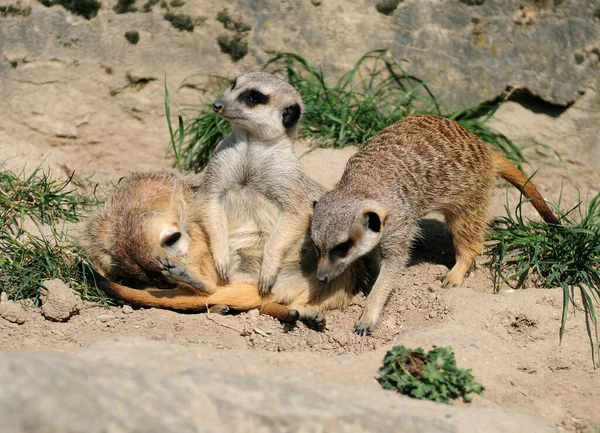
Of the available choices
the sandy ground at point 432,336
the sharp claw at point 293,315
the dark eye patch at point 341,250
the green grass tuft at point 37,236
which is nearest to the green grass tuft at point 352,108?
the green grass tuft at point 37,236

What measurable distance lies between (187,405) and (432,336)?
163 cm

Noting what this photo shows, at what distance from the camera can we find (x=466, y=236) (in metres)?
4.46

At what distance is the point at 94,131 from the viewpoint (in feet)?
17.9

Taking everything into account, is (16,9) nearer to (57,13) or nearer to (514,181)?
(57,13)

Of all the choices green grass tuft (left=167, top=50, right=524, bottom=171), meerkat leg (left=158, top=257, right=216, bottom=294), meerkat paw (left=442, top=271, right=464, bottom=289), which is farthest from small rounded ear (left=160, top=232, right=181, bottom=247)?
meerkat paw (left=442, top=271, right=464, bottom=289)

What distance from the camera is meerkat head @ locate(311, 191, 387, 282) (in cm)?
376

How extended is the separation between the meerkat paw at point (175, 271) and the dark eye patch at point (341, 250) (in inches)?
30.7

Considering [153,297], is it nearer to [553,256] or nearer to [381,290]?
[381,290]

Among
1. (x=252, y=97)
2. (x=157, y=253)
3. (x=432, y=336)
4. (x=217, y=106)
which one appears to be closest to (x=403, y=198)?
(x=432, y=336)

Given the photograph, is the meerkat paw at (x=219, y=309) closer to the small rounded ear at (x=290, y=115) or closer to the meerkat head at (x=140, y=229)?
the meerkat head at (x=140, y=229)

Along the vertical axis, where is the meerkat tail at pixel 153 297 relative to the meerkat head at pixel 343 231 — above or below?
below

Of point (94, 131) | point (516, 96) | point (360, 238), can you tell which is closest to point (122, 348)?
point (360, 238)

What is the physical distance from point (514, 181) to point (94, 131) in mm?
2977

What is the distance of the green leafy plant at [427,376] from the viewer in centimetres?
300
